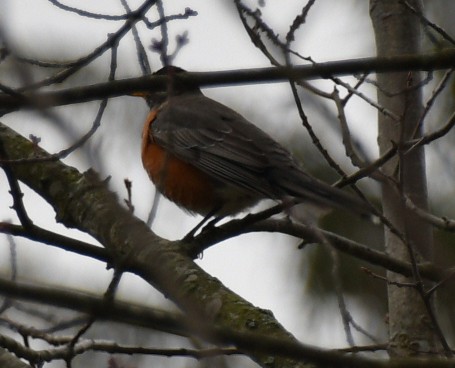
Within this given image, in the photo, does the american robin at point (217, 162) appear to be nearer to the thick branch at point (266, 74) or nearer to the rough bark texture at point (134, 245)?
the rough bark texture at point (134, 245)

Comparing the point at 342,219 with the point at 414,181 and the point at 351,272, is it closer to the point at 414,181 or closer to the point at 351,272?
the point at 351,272

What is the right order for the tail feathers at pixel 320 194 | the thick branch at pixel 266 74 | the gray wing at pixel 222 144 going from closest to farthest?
the thick branch at pixel 266 74, the tail feathers at pixel 320 194, the gray wing at pixel 222 144

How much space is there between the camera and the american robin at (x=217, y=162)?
16.6ft

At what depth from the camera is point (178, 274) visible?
4012 mm

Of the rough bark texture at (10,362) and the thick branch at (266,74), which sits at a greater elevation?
the thick branch at (266,74)

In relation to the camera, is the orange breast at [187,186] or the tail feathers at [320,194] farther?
the orange breast at [187,186]

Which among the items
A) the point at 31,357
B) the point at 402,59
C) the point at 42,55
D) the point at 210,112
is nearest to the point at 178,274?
the point at 31,357

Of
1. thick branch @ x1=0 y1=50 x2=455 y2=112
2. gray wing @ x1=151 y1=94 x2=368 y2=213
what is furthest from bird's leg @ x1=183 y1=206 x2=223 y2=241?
thick branch @ x1=0 y1=50 x2=455 y2=112

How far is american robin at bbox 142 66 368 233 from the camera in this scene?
505 centimetres

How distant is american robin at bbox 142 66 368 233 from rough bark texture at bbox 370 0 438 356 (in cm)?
48

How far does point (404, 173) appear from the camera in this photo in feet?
14.5

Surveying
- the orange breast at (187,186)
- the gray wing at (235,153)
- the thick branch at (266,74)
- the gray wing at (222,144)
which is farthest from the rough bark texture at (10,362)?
the orange breast at (187,186)

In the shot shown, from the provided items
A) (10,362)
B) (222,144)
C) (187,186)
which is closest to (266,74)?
(10,362)

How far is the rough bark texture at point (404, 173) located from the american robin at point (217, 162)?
18.8 inches
